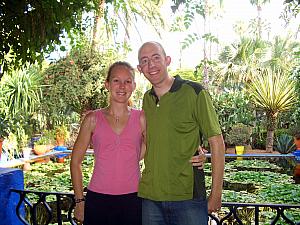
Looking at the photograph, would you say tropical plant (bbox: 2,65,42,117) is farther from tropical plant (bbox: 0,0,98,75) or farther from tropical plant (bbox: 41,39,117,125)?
tropical plant (bbox: 0,0,98,75)

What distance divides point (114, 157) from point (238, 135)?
775cm

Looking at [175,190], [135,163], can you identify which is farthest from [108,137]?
[175,190]

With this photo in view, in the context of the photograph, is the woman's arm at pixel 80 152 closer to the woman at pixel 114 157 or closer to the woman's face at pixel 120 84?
the woman at pixel 114 157

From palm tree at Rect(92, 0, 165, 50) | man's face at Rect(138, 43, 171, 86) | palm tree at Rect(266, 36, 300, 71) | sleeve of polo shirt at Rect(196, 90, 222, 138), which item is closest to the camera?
sleeve of polo shirt at Rect(196, 90, 222, 138)

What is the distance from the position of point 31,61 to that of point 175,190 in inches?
55.5

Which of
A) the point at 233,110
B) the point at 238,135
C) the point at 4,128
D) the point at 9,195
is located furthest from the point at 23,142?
the point at 9,195

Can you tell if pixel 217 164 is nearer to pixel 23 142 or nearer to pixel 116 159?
pixel 116 159

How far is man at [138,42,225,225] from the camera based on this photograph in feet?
4.23

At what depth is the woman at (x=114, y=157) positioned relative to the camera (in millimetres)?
1431

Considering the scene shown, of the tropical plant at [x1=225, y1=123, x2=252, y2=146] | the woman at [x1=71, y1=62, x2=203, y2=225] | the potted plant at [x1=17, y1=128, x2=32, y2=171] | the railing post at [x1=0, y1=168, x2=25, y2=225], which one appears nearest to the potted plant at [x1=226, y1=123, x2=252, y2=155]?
the tropical plant at [x1=225, y1=123, x2=252, y2=146]

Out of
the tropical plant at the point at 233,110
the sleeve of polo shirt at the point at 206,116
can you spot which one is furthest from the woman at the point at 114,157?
the tropical plant at the point at 233,110

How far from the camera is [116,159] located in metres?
1.44

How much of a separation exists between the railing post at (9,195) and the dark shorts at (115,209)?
0.61 metres

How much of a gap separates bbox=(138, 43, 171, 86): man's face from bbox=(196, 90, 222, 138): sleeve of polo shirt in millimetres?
173
